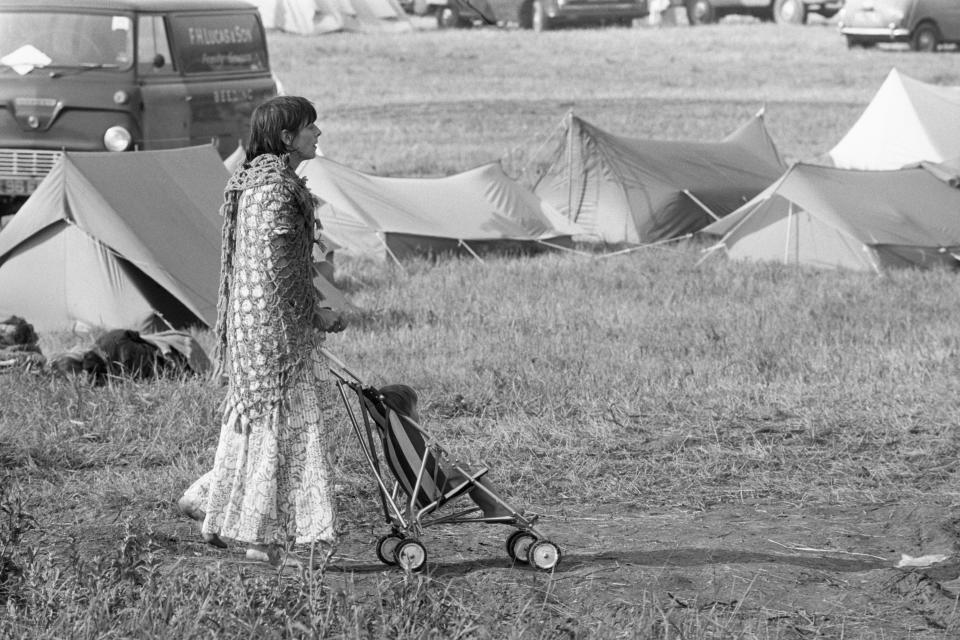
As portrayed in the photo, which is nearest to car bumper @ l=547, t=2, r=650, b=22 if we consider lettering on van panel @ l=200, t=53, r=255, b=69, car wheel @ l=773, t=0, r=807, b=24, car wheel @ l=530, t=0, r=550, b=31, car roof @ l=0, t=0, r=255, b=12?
car wheel @ l=530, t=0, r=550, b=31

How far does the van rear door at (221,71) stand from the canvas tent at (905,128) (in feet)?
19.9

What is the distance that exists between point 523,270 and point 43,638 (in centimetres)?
725

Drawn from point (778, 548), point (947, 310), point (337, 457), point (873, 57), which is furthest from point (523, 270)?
point (873, 57)

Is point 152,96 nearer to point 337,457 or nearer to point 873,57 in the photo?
point 337,457

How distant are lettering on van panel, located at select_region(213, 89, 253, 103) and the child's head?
765 centimetres

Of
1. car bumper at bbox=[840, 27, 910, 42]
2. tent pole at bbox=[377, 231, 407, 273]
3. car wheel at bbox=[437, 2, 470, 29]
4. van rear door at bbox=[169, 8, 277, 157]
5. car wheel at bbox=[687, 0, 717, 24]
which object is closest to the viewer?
tent pole at bbox=[377, 231, 407, 273]

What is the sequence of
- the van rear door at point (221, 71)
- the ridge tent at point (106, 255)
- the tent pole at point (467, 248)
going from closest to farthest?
the ridge tent at point (106, 255), the tent pole at point (467, 248), the van rear door at point (221, 71)

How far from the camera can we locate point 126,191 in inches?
346

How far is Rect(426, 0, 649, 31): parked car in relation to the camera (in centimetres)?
3055

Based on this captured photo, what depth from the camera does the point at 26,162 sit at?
11.0 metres

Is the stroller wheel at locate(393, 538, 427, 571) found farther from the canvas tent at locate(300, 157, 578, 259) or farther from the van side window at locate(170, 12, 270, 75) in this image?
the van side window at locate(170, 12, 270, 75)

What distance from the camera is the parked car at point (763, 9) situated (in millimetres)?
32625

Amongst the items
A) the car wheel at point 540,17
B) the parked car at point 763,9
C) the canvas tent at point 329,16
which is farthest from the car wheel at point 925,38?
the canvas tent at point 329,16

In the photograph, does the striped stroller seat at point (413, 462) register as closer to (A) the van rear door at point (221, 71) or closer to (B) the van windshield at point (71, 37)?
(A) the van rear door at point (221, 71)
